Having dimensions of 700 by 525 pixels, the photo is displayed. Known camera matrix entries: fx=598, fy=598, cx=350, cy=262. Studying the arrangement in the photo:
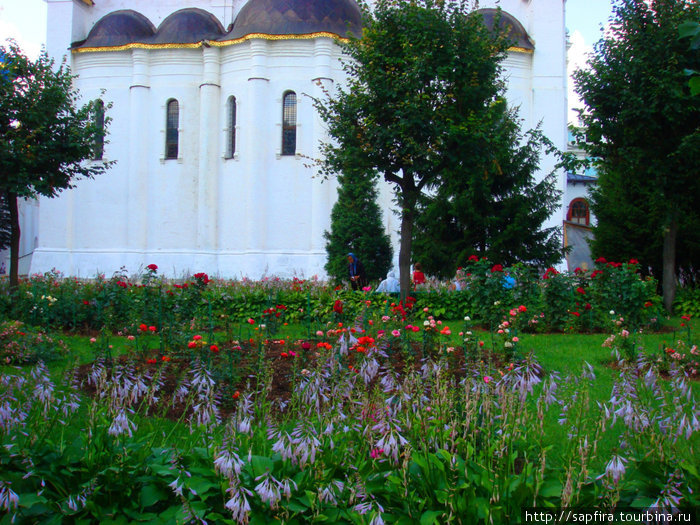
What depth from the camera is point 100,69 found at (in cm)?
2412

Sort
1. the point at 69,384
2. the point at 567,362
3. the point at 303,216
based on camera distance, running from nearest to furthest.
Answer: the point at 69,384 → the point at 567,362 → the point at 303,216

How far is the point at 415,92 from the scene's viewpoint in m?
10.8

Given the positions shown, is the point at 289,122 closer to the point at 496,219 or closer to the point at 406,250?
the point at 496,219

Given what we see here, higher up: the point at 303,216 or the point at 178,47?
the point at 178,47

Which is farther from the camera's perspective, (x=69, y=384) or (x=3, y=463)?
(x=69, y=384)

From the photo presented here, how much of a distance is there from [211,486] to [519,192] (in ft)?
42.5

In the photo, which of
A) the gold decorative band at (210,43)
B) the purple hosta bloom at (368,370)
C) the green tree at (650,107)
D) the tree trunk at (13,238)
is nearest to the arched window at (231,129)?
the gold decorative band at (210,43)

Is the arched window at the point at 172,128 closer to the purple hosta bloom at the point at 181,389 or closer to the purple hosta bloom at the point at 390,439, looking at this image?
the purple hosta bloom at the point at 181,389

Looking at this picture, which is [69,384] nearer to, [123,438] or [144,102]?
[123,438]

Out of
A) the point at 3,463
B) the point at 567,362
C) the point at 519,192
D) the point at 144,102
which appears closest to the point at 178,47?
the point at 144,102

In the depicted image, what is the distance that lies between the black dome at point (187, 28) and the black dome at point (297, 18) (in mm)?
1554

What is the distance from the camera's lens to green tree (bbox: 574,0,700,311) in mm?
11289

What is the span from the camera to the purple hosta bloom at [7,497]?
99.7 inches

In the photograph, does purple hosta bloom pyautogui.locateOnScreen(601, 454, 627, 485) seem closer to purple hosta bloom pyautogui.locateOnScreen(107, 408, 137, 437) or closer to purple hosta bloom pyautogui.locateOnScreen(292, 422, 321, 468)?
purple hosta bloom pyautogui.locateOnScreen(292, 422, 321, 468)
